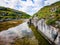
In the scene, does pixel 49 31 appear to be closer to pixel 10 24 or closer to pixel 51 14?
pixel 51 14

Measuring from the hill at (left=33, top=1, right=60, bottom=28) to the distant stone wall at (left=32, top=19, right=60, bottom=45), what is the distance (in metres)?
0.20

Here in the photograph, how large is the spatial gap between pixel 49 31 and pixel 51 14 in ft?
3.00

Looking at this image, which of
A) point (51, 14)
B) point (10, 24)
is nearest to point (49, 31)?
point (51, 14)

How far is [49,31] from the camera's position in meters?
5.54

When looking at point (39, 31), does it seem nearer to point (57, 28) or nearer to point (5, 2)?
point (57, 28)

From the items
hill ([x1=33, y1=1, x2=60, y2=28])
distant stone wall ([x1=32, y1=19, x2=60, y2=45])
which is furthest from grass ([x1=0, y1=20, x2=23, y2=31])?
hill ([x1=33, y1=1, x2=60, y2=28])

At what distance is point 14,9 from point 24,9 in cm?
45

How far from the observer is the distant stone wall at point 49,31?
4.98 m

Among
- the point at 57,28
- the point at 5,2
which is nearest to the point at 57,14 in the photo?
the point at 57,28

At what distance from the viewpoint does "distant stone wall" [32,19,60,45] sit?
4.98 meters

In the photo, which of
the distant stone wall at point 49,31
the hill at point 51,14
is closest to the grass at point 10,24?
the distant stone wall at point 49,31

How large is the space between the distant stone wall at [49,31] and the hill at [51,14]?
7.9 inches

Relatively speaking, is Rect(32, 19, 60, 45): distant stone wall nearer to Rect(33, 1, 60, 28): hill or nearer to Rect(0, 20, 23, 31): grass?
Rect(33, 1, 60, 28): hill

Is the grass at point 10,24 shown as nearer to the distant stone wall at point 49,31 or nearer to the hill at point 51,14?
the distant stone wall at point 49,31
